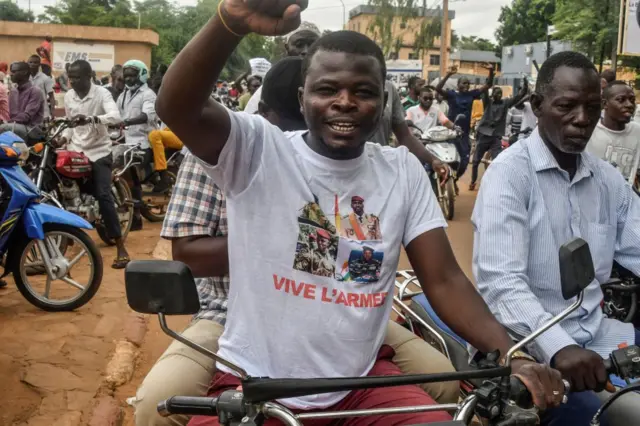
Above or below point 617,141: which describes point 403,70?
above

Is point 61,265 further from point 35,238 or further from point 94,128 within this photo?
point 94,128

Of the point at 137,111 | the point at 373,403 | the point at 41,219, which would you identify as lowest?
the point at 41,219

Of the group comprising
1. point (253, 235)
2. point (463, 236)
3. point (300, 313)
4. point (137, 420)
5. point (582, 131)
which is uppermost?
point (582, 131)

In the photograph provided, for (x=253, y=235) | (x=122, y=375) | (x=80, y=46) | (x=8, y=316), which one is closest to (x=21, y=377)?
(x=122, y=375)

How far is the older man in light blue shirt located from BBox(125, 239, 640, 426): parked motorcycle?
81 centimetres

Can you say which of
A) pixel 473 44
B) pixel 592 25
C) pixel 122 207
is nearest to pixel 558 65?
pixel 122 207

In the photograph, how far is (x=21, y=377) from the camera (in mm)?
4328

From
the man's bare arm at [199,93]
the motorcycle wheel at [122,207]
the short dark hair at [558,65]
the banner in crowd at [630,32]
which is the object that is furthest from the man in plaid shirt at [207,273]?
the banner in crowd at [630,32]

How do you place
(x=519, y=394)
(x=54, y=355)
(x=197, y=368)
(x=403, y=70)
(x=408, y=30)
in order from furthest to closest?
(x=408, y=30), (x=403, y=70), (x=54, y=355), (x=197, y=368), (x=519, y=394)

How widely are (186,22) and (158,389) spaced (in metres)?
60.4

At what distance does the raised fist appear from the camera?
161 cm

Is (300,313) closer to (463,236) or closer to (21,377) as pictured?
(21,377)

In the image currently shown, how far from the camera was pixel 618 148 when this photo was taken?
18.9 feet

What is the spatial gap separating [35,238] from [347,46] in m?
4.08
